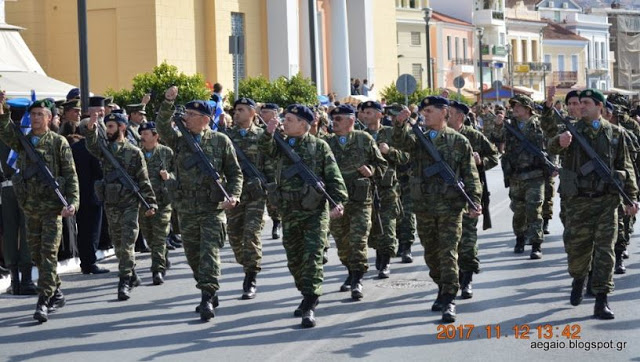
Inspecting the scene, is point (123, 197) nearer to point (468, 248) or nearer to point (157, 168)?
point (157, 168)

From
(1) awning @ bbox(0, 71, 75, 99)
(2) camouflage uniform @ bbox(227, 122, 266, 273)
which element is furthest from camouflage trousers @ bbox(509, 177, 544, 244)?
(1) awning @ bbox(0, 71, 75, 99)

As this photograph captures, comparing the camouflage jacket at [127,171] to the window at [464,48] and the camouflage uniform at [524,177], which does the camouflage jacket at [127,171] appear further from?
the window at [464,48]

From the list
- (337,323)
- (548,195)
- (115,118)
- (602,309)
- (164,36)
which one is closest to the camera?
(602,309)

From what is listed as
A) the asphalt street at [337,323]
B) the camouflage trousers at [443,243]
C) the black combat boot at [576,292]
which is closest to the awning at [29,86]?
the asphalt street at [337,323]

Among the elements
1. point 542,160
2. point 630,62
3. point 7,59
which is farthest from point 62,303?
point 630,62

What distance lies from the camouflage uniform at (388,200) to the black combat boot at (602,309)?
3436 millimetres

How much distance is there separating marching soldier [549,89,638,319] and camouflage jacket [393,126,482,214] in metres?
0.78

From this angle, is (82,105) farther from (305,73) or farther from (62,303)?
(305,73)

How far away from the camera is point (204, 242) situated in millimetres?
11602

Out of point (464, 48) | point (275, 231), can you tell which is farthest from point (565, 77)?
point (275, 231)

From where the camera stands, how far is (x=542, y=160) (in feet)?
53.7

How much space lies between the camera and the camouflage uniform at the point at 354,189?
13086 millimetres

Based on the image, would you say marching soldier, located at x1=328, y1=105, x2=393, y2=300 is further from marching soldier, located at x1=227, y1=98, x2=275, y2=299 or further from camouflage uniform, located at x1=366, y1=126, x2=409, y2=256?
marching soldier, located at x1=227, y1=98, x2=275, y2=299

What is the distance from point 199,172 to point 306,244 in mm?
1294
